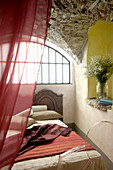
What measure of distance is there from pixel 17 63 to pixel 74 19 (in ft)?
6.49

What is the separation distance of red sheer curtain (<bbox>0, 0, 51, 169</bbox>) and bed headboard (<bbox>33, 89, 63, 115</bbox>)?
344 cm

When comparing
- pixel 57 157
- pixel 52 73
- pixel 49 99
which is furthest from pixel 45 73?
pixel 57 157

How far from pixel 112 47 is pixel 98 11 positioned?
1531mm

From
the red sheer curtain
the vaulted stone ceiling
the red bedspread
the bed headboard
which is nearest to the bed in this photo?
the red bedspread

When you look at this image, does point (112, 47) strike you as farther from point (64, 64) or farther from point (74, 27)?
point (64, 64)

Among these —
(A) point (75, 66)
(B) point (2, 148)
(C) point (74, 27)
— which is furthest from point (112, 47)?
(B) point (2, 148)

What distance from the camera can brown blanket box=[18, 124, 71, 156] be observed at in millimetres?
2312

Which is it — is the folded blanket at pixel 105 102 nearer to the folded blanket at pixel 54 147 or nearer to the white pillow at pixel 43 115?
the folded blanket at pixel 54 147

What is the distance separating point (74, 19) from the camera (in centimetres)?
249

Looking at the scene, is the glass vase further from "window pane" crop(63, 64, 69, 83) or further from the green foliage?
"window pane" crop(63, 64, 69, 83)

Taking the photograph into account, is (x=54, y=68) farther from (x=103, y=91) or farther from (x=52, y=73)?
(x=103, y=91)

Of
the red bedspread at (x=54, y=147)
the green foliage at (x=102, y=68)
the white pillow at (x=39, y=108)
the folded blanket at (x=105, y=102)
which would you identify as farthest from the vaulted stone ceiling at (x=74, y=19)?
the red bedspread at (x=54, y=147)

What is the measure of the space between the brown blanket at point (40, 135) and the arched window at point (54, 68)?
1.80 metres

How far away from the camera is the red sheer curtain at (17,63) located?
0.76m
